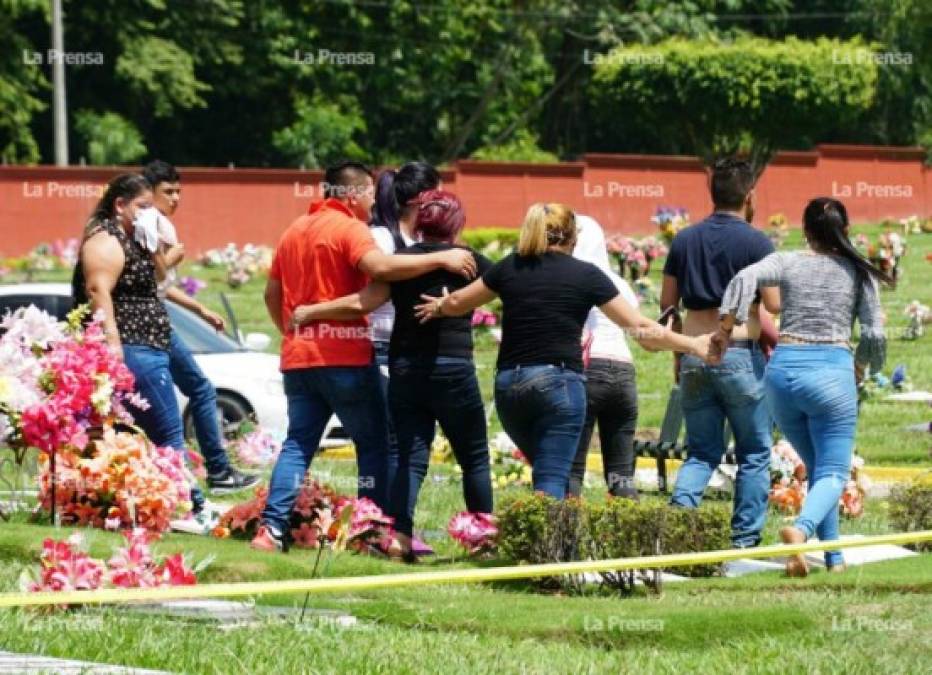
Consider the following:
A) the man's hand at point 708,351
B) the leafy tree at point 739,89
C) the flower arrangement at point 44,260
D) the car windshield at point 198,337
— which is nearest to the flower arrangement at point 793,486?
the man's hand at point 708,351

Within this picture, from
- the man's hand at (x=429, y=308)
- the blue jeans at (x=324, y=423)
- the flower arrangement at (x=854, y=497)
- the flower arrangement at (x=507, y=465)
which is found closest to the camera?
the man's hand at (x=429, y=308)

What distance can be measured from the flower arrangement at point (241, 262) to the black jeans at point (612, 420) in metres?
23.8

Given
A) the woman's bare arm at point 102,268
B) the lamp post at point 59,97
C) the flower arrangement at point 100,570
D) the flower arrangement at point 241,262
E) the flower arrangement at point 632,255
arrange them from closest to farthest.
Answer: the flower arrangement at point 100,570, the woman's bare arm at point 102,268, the flower arrangement at point 632,255, the flower arrangement at point 241,262, the lamp post at point 59,97

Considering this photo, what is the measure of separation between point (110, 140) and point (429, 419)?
132 feet

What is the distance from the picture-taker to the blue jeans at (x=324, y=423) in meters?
10.1

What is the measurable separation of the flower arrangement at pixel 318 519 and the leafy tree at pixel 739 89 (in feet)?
133

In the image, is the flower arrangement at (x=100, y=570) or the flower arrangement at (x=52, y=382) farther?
the flower arrangement at (x=52, y=382)

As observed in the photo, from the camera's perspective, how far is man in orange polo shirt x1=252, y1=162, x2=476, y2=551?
32.9 feet

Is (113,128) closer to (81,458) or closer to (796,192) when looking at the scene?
(796,192)

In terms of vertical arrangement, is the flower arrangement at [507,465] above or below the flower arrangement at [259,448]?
below

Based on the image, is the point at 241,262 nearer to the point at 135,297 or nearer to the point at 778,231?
the point at 778,231

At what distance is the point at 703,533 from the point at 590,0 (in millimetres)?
51750

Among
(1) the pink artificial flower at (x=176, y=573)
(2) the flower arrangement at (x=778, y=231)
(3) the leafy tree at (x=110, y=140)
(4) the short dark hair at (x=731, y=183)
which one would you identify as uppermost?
(4) the short dark hair at (x=731, y=183)

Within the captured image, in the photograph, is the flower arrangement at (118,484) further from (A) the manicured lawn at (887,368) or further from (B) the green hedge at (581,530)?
(A) the manicured lawn at (887,368)
